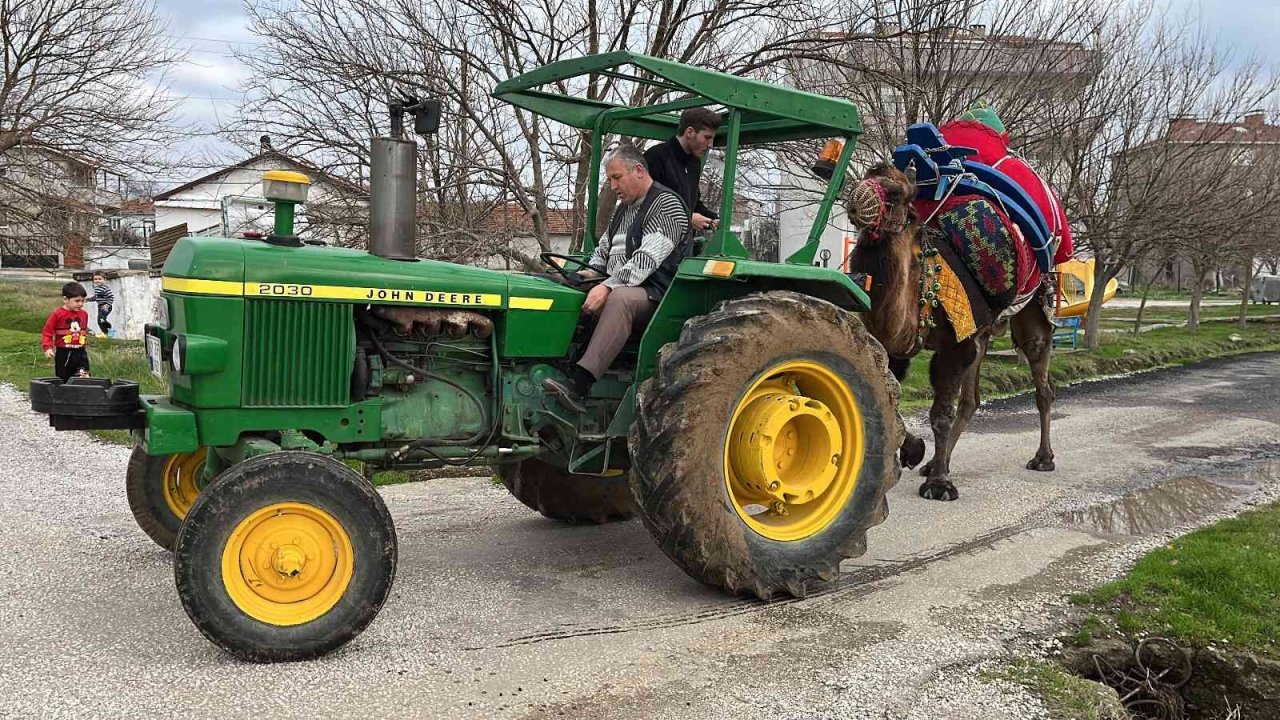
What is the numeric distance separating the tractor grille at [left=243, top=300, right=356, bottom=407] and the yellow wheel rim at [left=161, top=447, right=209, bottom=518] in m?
1.18

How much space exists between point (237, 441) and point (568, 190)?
739 cm

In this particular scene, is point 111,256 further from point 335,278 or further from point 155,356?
point 335,278

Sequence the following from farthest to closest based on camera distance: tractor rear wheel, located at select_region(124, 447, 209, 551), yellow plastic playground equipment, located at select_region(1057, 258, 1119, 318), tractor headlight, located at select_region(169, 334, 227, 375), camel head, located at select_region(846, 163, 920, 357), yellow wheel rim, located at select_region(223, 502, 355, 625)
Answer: yellow plastic playground equipment, located at select_region(1057, 258, 1119, 318) < camel head, located at select_region(846, 163, 920, 357) < tractor rear wheel, located at select_region(124, 447, 209, 551) < tractor headlight, located at select_region(169, 334, 227, 375) < yellow wheel rim, located at select_region(223, 502, 355, 625)

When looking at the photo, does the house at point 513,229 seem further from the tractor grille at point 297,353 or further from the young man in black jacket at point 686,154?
the tractor grille at point 297,353

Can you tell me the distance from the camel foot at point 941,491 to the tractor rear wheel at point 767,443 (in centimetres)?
218

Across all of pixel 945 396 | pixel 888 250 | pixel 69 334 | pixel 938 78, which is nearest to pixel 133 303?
pixel 69 334

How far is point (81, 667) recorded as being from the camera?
4180mm

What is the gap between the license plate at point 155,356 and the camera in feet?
16.5

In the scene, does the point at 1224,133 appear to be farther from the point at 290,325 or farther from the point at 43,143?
the point at 43,143

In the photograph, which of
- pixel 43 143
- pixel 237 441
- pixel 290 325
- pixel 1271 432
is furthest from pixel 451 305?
pixel 43 143

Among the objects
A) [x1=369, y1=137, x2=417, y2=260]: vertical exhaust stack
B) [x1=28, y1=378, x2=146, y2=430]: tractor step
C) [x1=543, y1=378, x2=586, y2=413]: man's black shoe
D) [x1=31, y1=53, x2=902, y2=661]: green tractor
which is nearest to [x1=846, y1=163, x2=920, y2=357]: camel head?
[x1=31, y1=53, x2=902, y2=661]: green tractor

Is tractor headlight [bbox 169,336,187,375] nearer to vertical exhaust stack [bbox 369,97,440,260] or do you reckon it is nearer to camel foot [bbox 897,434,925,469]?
vertical exhaust stack [bbox 369,97,440,260]

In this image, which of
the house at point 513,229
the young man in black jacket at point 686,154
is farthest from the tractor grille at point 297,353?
the house at point 513,229

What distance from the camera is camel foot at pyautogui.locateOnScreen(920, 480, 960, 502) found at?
25.2ft
